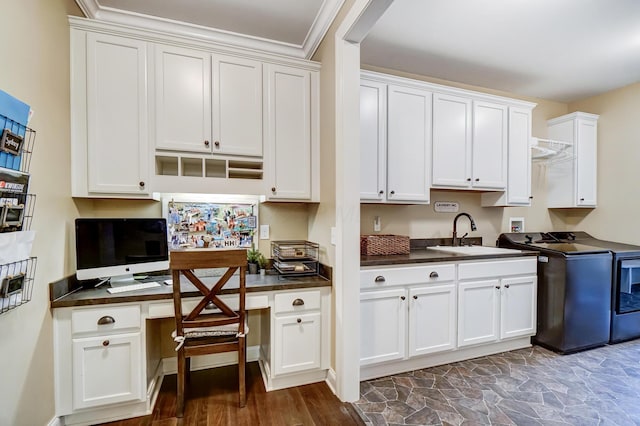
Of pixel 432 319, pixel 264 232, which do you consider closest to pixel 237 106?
pixel 264 232

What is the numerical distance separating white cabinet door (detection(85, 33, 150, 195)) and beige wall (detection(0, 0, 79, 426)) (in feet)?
0.43

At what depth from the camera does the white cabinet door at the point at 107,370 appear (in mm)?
1657

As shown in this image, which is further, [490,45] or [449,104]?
Result: [449,104]

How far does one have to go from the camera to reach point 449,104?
2785 millimetres

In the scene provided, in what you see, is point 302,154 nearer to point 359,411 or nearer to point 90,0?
point 90,0

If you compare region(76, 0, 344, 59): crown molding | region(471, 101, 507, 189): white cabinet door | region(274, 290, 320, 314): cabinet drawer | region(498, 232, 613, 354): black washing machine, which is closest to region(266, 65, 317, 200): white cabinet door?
region(76, 0, 344, 59): crown molding

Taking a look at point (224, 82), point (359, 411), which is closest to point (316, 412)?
point (359, 411)

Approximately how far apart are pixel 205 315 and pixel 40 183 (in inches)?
45.7

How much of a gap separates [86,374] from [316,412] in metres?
1.39

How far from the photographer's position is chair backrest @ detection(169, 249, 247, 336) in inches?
66.2

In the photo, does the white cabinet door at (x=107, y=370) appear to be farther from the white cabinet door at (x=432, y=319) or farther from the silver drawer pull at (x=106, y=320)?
the white cabinet door at (x=432, y=319)

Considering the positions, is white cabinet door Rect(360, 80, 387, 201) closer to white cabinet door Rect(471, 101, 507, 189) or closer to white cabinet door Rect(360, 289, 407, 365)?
white cabinet door Rect(360, 289, 407, 365)

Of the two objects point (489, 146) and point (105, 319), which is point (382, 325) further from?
point (489, 146)

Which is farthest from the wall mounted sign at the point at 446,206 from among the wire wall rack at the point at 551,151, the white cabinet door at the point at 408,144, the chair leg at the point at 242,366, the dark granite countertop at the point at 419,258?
the chair leg at the point at 242,366
